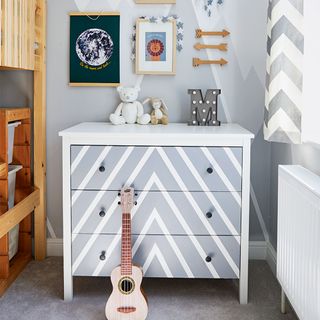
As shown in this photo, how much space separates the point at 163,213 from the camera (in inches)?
99.7

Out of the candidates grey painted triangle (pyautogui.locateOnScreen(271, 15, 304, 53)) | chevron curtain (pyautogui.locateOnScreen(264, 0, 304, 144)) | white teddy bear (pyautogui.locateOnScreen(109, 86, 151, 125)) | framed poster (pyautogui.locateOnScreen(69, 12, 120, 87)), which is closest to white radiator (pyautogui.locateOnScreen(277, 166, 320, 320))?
chevron curtain (pyautogui.locateOnScreen(264, 0, 304, 144))

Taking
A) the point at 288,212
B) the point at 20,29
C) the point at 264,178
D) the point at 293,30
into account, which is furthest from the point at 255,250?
the point at 20,29

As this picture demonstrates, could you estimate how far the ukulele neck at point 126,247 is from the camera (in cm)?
240

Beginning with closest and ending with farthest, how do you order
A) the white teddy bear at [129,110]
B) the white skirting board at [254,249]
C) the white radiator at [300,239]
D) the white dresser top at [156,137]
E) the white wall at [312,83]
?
the white radiator at [300,239] → the white wall at [312,83] → the white dresser top at [156,137] → the white teddy bear at [129,110] → the white skirting board at [254,249]

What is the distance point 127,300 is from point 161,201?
504 millimetres

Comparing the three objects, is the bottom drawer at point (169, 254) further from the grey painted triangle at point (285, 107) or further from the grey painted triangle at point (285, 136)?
the grey painted triangle at point (285, 107)

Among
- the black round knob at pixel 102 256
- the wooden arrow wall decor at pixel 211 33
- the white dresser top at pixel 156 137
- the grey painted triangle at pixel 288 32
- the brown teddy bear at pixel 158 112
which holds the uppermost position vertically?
the wooden arrow wall decor at pixel 211 33

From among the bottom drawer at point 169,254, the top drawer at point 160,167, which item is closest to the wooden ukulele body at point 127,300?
the bottom drawer at point 169,254

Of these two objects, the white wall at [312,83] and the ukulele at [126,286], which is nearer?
the white wall at [312,83]

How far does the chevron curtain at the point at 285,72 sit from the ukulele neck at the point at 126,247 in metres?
0.79

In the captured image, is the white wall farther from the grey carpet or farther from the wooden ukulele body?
the wooden ukulele body

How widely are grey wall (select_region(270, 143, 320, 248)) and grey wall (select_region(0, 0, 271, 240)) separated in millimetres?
78

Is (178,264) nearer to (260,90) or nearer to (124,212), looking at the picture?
(124,212)

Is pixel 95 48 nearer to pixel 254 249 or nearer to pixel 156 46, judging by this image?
pixel 156 46
